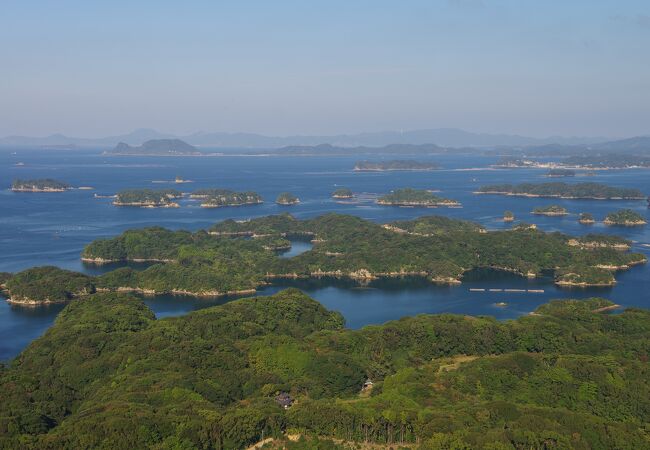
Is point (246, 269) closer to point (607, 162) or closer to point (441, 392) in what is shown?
point (441, 392)

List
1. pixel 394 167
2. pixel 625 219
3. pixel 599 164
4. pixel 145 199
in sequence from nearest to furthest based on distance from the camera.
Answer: pixel 625 219 < pixel 145 199 < pixel 599 164 < pixel 394 167

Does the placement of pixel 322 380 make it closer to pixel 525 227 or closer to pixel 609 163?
pixel 525 227

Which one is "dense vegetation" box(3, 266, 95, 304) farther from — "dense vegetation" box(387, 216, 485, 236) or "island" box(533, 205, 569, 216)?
"island" box(533, 205, 569, 216)

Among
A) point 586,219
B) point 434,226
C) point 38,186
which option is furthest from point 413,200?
point 38,186

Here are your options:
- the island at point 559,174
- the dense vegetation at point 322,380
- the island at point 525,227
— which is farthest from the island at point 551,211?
the island at point 559,174

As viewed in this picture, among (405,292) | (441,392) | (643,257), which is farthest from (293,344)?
(643,257)

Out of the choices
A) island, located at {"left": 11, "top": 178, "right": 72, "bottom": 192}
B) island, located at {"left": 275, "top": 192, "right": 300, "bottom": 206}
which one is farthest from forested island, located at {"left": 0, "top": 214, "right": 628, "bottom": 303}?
Answer: island, located at {"left": 11, "top": 178, "right": 72, "bottom": 192}

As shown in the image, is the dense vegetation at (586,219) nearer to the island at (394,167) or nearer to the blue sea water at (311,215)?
the blue sea water at (311,215)
